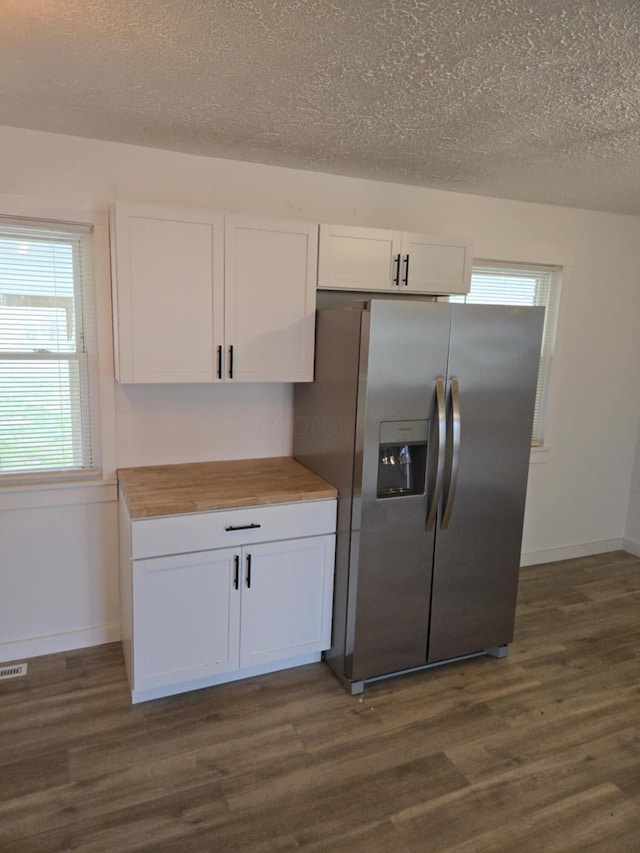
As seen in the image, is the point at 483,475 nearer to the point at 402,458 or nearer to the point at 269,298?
the point at 402,458

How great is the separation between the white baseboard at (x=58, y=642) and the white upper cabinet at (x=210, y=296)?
1396mm

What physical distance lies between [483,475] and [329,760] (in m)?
1.40

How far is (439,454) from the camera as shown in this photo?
252 cm

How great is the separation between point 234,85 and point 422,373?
1.31 meters

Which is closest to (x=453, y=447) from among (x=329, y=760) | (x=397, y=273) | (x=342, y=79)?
(x=397, y=273)

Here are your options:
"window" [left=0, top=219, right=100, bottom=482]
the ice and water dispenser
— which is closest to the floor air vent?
"window" [left=0, top=219, right=100, bottom=482]

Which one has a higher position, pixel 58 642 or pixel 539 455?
pixel 539 455

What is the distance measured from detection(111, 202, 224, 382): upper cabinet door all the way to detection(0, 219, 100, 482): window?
0.34 meters

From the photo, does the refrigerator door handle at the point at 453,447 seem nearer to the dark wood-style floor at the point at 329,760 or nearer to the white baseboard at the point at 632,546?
the dark wood-style floor at the point at 329,760

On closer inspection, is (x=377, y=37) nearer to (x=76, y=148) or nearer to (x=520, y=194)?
(x=76, y=148)

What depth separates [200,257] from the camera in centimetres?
251

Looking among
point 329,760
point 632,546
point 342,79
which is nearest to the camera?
point 342,79

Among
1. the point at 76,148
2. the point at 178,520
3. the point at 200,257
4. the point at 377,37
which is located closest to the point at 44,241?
the point at 76,148

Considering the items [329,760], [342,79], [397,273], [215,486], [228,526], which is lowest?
[329,760]
